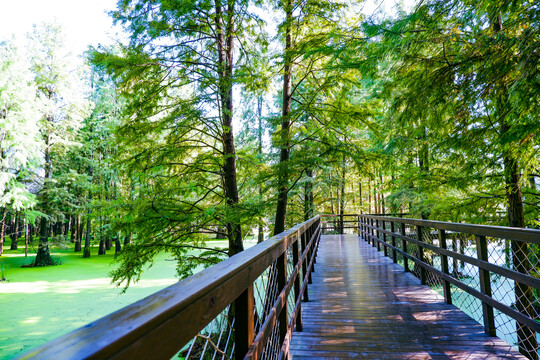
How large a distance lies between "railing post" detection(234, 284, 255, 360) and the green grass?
16.4ft

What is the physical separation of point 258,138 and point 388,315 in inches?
579

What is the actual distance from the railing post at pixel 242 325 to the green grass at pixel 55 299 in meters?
5.01

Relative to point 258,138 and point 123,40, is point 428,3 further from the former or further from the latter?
point 258,138

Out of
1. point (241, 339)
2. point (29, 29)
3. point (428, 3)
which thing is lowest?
point (241, 339)

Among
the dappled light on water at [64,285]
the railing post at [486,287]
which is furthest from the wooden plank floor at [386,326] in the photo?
the dappled light on water at [64,285]

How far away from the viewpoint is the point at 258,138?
17.4m

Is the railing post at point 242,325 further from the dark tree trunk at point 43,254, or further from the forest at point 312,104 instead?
the dark tree trunk at point 43,254

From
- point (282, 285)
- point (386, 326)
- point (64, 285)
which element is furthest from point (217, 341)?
point (64, 285)

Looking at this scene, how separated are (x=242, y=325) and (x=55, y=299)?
38.2 ft

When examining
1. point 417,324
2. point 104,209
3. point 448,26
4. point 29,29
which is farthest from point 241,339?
point 29,29

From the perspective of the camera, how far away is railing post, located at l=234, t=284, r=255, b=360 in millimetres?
1199

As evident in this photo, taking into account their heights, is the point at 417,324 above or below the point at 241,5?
below

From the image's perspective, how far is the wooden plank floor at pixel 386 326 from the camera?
267 centimetres

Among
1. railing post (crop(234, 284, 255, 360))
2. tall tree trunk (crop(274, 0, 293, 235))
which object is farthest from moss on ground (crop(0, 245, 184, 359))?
railing post (crop(234, 284, 255, 360))
